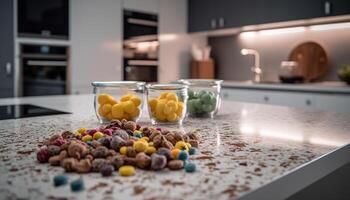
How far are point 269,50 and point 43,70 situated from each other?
8.00 ft

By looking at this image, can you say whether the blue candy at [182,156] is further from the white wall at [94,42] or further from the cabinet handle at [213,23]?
the cabinet handle at [213,23]

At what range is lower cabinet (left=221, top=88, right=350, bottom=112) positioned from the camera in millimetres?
2893

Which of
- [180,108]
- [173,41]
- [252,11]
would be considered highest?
[252,11]

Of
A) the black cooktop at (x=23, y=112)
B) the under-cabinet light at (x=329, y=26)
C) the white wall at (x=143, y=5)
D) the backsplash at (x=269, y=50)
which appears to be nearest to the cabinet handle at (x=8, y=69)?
the white wall at (x=143, y=5)

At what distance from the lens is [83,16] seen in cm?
339

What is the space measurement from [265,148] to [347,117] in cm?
81

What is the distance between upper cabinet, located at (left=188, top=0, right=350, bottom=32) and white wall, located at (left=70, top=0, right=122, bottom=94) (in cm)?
102

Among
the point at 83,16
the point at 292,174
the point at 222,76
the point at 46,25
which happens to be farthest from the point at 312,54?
the point at 292,174

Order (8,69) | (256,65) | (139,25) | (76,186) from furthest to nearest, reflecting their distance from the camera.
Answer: (256,65) → (139,25) → (8,69) → (76,186)

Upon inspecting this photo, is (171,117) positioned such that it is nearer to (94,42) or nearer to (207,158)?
(207,158)

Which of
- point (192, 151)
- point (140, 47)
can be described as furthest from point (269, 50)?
point (192, 151)

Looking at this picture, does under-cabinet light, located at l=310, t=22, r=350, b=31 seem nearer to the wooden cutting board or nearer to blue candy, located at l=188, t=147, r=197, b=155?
the wooden cutting board

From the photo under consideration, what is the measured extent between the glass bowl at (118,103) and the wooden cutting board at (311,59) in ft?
9.50

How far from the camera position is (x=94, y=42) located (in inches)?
138
